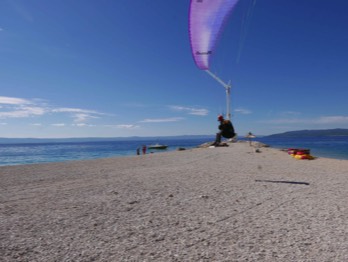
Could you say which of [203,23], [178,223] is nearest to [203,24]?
[203,23]

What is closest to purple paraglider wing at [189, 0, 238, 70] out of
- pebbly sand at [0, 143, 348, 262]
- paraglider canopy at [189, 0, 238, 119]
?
paraglider canopy at [189, 0, 238, 119]

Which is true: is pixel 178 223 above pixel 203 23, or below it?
below

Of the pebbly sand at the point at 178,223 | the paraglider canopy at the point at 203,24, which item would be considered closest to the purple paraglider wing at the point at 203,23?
the paraglider canopy at the point at 203,24

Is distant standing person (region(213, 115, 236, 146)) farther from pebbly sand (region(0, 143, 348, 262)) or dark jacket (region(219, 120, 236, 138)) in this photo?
pebbly sand (region(0, 143, 348, 262))

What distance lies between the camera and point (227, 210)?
7324 mm

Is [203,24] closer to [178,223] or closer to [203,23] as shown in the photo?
[203,23]

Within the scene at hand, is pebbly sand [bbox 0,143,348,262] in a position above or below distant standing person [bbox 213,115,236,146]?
below

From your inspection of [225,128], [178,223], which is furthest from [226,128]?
[178,223]

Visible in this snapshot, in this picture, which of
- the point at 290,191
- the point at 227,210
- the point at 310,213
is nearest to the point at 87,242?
the point at 227,210

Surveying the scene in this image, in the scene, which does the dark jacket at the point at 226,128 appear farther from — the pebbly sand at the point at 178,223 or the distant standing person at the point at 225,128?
the pebbly sand at the point at 178,223

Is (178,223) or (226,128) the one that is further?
(226,128)

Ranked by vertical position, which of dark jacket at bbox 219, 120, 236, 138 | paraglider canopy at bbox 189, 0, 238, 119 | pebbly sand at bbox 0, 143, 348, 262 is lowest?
pebbly sand at bbox 0, 143, 348, 262

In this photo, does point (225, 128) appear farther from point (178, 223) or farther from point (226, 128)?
point (178, 223)

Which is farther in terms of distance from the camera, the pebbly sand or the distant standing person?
the distant standing person
